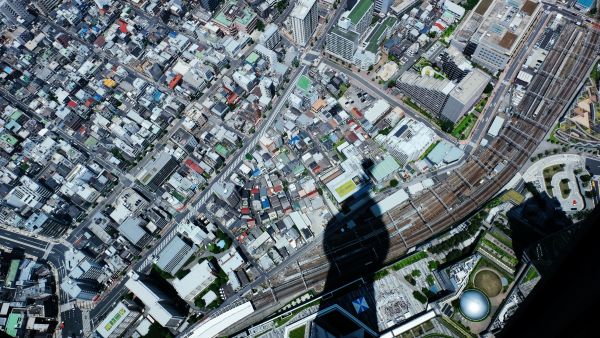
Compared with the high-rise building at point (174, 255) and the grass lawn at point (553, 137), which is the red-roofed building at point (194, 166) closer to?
the high-rise building at point (174, 255)

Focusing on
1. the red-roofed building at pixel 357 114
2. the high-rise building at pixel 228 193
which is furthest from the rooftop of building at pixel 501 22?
the high-rise building at pixel 228 193

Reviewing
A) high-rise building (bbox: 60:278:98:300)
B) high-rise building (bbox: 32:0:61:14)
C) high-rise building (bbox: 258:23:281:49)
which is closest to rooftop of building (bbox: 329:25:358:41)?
high-rise building (bbox: 258:23:281:49)

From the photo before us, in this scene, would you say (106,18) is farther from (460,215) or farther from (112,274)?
(460,215)

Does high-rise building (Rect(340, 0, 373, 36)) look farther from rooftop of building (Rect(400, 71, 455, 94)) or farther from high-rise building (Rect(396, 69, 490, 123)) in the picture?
high-rise building (Rect(396, 69, 490, 123))

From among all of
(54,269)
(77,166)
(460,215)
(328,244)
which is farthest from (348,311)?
(77,166)

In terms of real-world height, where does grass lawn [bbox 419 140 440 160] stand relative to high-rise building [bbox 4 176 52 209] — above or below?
above

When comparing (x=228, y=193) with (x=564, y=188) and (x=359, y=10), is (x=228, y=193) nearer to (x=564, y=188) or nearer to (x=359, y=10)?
(x=359, y=10)
